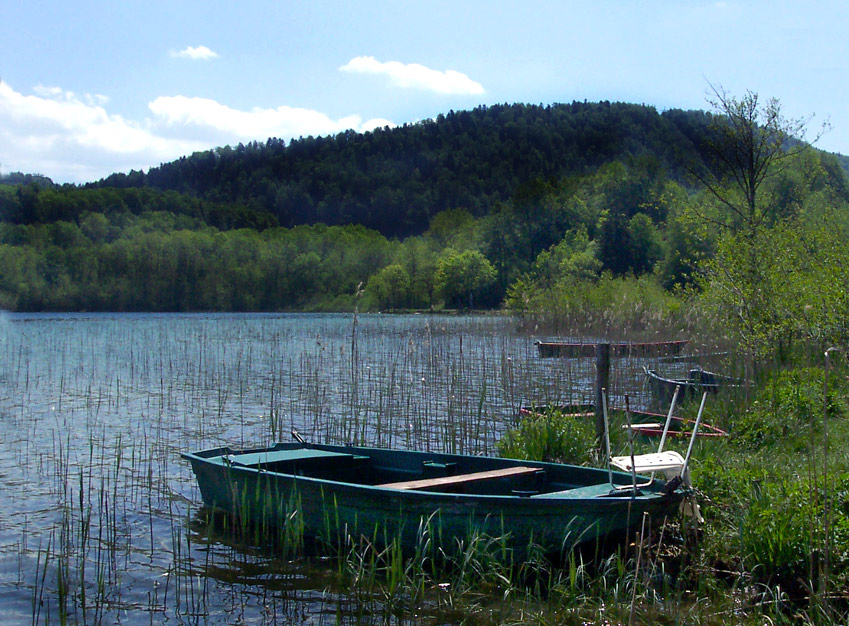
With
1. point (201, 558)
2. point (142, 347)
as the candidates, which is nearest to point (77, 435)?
point (201, 558)

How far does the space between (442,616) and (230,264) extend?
104 metres

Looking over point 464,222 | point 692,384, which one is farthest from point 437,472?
point 464,222

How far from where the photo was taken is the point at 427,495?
7254 millimetres

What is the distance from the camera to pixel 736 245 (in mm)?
16609

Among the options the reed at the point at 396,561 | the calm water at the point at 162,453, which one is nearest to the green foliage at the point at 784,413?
the reed at the point at 396,561

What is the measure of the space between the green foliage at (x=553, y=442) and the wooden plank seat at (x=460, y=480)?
1136 mm

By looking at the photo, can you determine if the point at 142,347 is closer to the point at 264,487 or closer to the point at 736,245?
the point at 736,245

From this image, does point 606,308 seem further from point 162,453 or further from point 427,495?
point 427,495

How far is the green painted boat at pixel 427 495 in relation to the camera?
269 inches

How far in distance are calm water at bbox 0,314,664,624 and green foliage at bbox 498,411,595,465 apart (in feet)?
5.44

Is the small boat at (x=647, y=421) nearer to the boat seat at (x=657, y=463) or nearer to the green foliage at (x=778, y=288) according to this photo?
the green foliage at (x=778, y=288)

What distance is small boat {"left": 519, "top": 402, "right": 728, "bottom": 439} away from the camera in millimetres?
10366

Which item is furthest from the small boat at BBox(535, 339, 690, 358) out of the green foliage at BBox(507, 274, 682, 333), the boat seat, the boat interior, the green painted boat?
the boat seat

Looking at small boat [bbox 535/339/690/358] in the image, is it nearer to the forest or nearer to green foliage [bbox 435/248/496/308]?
the forest
